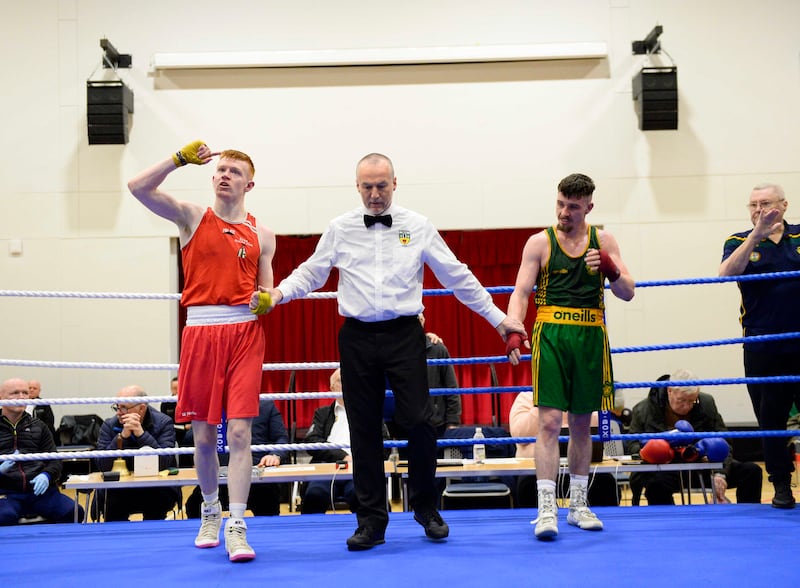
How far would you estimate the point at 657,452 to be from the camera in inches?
164

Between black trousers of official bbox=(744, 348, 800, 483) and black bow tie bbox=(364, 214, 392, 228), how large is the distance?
1.72 m

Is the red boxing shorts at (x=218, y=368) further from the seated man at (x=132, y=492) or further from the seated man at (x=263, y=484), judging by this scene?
the seated man at (x=132, y=492)

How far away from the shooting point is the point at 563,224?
9.78ft

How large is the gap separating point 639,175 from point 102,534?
6.02m

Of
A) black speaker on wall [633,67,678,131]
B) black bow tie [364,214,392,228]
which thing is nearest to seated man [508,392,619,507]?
black bow tie [364,214,392,228]

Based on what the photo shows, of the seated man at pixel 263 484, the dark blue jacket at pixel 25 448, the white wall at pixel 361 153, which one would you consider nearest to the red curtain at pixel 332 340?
the white wall at pixel 361 153

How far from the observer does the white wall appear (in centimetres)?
759

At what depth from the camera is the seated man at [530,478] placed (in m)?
4.63

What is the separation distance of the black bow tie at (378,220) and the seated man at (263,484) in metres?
1.86

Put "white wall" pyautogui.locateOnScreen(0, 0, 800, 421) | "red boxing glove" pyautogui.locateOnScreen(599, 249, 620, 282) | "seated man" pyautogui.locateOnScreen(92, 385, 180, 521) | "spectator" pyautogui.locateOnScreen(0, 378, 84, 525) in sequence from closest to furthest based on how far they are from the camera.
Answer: "red boxing glove" pyautogui.locateOnScreen(599, 249, 620, 282) → "spectator" pyautogui.locateOnScreen(0, 378, 84, 525) → "seated man" pyautogui.locateOnScreen(92, 385, 180, 521) → "white wall" pyautogui.locateOnScreen(0, 0, 800, 421)

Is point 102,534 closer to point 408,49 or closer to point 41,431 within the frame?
point 41,431

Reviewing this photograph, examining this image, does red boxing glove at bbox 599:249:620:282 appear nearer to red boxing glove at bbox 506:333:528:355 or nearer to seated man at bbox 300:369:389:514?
red boxing glove at bbox 506:333:528:355

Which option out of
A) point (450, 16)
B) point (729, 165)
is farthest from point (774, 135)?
point (450, 16)

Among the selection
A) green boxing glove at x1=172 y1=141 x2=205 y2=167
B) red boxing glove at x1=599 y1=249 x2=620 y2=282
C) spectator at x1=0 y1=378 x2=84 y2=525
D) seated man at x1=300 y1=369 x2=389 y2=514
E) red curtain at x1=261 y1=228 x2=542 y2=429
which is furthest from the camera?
red curtain at x1=261 y1=228 x2=542 y2=429
